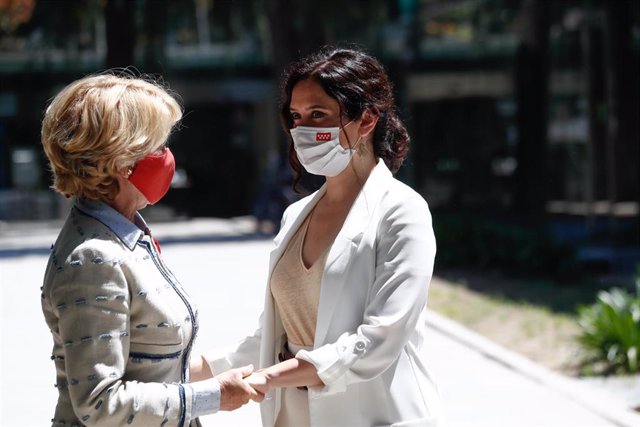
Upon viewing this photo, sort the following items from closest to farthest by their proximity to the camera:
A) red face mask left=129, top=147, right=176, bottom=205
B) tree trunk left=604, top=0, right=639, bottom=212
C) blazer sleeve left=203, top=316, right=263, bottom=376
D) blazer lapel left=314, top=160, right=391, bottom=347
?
red face mask left=129, top=147, right=176, bottom=205
blazer lapel left=314, top=160, right=391, bottom=347
blazer sleeve left=203, top=316, right=263, bottom=376
tree trunk left=604, top=0, right=639, bottom=212

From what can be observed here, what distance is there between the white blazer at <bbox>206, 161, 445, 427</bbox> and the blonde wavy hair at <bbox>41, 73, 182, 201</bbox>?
0.60m

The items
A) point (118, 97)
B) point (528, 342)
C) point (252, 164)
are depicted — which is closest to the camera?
point (118, 97)

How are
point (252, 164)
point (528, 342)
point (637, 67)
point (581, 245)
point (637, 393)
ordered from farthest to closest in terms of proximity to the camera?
point (252, 164), point (637, 67), point (581, 245), point (528, 342), point (637, 393)

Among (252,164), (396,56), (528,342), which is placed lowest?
(252,164)

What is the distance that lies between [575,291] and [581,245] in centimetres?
531

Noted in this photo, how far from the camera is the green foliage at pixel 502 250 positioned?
571 inches

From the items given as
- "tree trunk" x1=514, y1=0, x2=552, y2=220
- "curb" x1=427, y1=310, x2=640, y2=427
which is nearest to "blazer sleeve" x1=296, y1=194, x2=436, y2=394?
"curb" x1=427, y1=310, x2=640, y2=427

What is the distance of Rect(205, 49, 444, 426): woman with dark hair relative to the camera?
110 inches

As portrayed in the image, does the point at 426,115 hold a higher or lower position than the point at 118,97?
lower

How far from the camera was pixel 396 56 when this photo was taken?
24000 millimetres

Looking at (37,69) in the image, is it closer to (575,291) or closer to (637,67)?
(637,67)

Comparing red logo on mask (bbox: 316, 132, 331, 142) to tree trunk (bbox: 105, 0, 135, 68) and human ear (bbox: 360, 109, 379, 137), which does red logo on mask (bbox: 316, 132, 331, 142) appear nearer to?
human ear (bbox: 360, 109, 379, 137)

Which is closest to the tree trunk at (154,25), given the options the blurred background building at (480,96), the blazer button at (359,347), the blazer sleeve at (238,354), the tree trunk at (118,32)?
the blurred background building at (480,96)

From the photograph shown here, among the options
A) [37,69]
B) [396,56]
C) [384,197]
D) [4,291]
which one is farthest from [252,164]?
[384,197]
